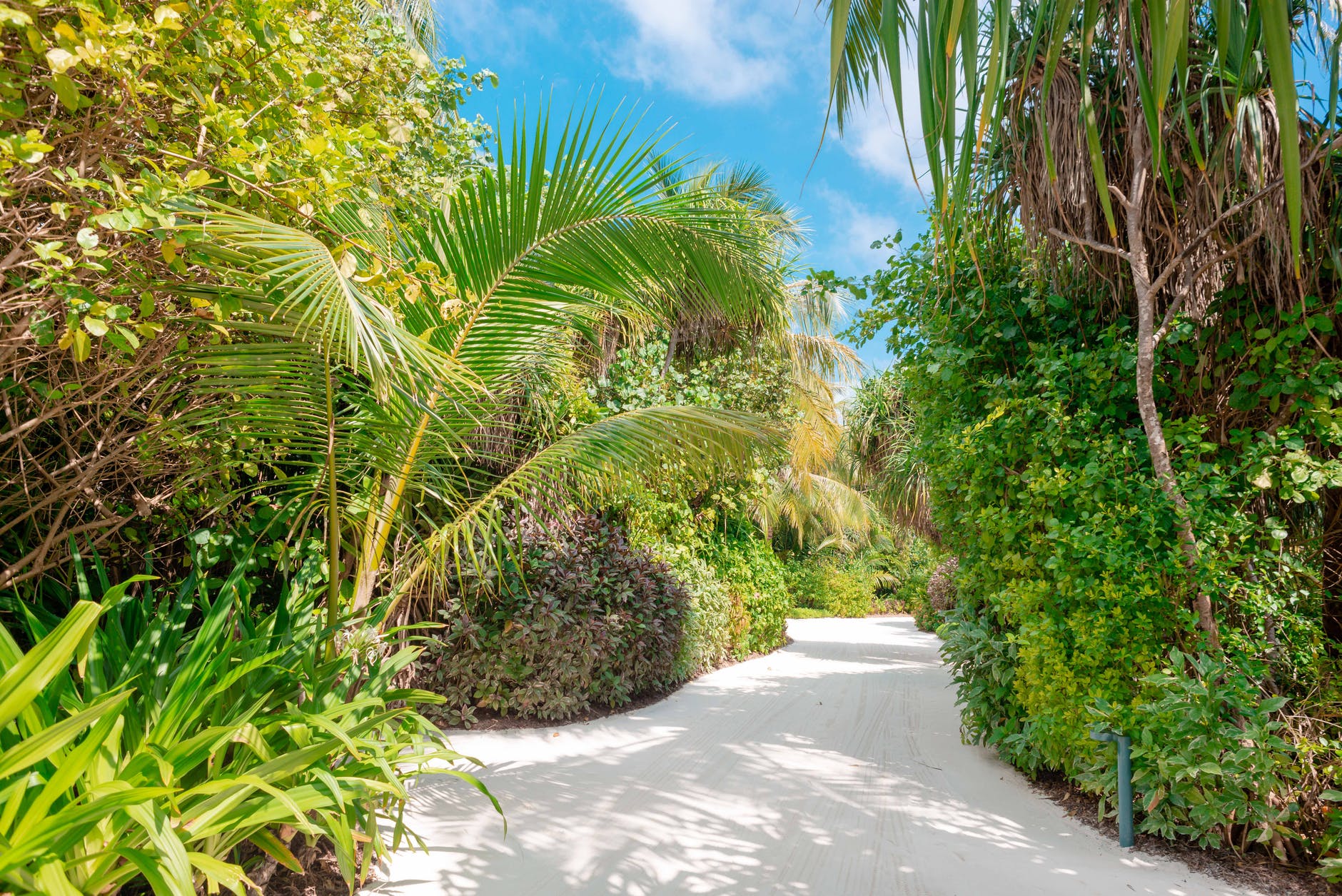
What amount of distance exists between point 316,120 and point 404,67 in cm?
131

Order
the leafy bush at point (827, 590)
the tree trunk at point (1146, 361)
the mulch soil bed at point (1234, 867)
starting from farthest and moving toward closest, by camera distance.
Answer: the leafy bush at point (827, 590) → the tree trunk at point (1146, 361) → the mulch soil bed at point (1234, 867)

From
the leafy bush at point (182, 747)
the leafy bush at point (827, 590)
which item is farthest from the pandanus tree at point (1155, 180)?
the leafy bush at point (827, 590)

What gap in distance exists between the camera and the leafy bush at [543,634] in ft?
18.2

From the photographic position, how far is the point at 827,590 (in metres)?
24.0

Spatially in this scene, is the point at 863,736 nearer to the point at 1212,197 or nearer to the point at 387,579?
the point at 387,579

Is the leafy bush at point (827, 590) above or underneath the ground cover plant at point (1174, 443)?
underneath

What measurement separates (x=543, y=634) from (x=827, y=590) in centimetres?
1980

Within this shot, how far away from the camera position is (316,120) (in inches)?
102

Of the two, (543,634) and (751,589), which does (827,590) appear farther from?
(543,634)

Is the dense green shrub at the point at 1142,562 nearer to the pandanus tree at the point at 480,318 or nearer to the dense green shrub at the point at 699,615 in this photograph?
the pandanus tree at the point at 480,318

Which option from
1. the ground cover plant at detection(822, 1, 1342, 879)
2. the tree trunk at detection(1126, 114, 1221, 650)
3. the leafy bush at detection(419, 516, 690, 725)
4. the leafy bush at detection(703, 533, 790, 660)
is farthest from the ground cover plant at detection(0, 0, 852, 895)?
the leafy bush at detection(703, 533, 790, 660)

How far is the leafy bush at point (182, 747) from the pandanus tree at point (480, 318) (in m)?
0.40

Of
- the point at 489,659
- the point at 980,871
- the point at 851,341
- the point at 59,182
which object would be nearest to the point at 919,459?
the point at 851,341

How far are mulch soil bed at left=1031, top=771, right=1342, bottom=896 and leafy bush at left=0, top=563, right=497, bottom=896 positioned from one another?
116 inches
